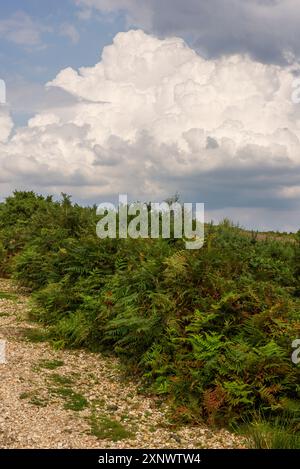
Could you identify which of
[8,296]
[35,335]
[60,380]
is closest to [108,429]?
[60,380]

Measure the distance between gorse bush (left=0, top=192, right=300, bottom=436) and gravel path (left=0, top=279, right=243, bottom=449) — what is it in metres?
0.38

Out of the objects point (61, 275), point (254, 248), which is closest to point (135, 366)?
point (254, 248)

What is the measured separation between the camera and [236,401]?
7.95 metres

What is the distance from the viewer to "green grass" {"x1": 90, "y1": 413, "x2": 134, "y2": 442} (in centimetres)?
751

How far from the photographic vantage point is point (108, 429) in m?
7.79

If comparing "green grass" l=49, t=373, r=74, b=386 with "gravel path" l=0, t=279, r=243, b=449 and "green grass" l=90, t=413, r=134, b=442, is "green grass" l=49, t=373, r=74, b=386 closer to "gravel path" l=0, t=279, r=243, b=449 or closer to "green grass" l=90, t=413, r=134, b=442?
"gravel path" l=0, t=279, r=243, b=449

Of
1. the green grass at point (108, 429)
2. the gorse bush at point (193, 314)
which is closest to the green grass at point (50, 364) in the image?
the gorse bush at point (193, 314)

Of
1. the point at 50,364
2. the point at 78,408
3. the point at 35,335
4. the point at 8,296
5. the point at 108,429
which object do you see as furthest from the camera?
the point at 8,296

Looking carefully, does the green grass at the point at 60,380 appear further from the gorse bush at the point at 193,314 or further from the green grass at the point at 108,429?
the green grass at the point at 108,429

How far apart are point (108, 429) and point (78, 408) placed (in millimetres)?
924

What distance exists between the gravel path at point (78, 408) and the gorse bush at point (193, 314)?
0.38m

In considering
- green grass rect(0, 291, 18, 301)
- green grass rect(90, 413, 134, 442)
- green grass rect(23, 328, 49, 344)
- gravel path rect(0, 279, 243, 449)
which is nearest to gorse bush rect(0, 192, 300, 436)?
green grass rect(23, 328, 49, 344)

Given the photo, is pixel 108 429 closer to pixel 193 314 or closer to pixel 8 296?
pixel 193 314
